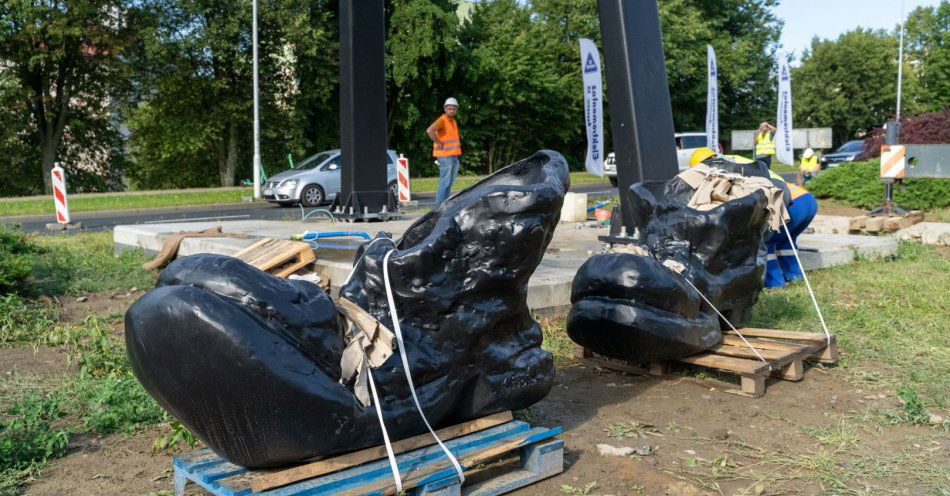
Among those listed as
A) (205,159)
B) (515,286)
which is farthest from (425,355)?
(205,159)

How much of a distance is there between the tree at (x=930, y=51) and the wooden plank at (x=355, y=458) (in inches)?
2021

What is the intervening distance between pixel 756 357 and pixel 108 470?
3618mm

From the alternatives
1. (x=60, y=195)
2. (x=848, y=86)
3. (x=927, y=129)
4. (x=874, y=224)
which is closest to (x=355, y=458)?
(x=874, y=224)

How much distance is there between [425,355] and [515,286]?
20.5 inches

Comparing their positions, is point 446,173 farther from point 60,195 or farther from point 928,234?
point 60,195

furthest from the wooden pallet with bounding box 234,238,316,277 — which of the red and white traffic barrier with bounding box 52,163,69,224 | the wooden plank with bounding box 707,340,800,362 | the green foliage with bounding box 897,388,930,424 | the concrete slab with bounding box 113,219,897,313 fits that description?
the red and white traffic barrier with bounding box 52,163,69,224

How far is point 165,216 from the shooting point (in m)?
18.3

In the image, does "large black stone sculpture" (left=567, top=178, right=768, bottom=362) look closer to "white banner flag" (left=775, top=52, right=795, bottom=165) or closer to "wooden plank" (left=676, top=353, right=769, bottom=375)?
"wooden plank" (left=676, top=353, right=769, bottom=375)

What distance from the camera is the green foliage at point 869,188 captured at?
1616 centimetres

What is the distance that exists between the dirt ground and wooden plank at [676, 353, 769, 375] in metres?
0.16

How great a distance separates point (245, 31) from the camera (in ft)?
94.8

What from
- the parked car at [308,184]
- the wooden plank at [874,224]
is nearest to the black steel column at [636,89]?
the wooden plank at [874,224]

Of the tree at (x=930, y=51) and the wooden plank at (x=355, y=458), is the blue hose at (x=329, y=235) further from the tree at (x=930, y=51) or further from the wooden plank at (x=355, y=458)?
the tree at (x=930, y=51)

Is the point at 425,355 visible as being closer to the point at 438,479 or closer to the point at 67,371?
the point at 438,479
